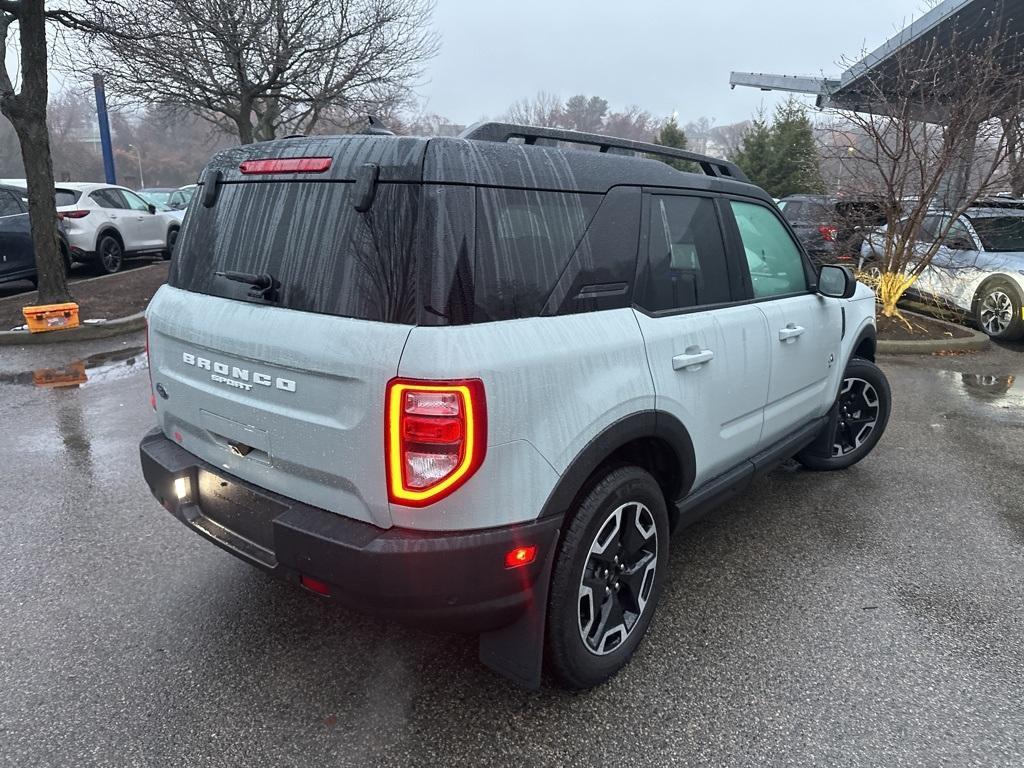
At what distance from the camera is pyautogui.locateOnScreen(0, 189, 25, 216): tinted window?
32.9 ft

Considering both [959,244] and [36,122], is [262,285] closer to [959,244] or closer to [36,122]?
[36,122]

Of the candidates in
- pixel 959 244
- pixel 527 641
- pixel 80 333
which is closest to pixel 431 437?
pixel 527 641

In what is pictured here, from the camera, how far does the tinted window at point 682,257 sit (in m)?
2.62

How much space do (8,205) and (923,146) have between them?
12272 millimetres

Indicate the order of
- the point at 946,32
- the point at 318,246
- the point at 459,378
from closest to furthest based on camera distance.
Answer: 1. the point at 459,378
2. the point at 318,246
3. the point at 946,32

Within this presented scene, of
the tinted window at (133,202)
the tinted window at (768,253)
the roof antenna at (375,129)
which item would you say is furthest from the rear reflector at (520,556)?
the tinted window at (133,202)

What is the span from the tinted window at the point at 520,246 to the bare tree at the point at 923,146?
7.59 metres

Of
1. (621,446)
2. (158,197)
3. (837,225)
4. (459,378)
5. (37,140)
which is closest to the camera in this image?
(459,378)

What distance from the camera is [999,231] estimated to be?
30.7ft

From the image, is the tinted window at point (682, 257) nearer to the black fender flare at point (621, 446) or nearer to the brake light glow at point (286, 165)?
the black fender flare at point (621, 446)

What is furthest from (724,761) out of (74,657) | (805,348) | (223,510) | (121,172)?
(121,172)

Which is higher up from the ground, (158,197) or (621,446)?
(158,197)

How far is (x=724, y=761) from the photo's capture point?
2186 millimetres

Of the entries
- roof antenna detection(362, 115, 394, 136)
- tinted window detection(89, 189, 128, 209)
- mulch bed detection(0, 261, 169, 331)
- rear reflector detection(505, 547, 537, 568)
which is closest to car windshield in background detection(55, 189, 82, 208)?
tinted window detection(89, 189, 128, 209)
